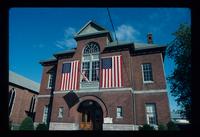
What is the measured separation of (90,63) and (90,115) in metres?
6.52

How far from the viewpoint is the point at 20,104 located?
2889 centimetres

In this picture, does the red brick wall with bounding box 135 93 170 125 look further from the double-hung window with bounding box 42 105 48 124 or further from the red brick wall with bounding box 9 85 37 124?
the red brick wall with bounding box 9 85 37 124

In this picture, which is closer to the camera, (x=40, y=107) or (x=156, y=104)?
(x=156, y=104)

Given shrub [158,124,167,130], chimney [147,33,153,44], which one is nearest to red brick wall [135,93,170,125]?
shrub [158,124,167,130]

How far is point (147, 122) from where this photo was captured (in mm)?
17688

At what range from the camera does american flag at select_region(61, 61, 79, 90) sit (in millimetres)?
20906

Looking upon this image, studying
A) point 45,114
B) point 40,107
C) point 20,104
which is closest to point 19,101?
point 20,104

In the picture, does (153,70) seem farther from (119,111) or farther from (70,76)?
(70,76)

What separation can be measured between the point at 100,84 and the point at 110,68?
2287mm

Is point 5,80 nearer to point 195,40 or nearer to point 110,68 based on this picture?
point 195,40

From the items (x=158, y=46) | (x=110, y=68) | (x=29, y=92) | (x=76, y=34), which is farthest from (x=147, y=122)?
(x=29, y=92)

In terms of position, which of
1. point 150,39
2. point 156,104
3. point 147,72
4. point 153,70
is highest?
point 150,39
